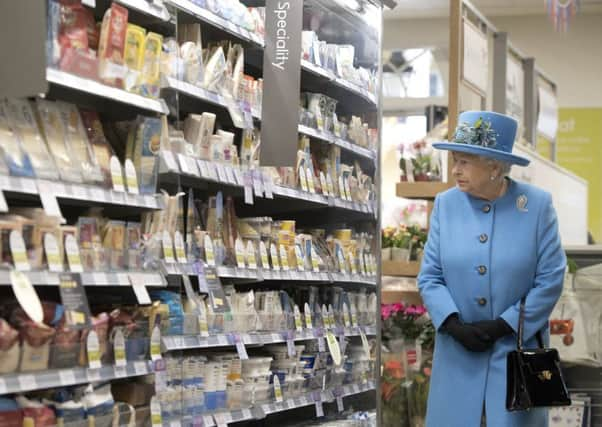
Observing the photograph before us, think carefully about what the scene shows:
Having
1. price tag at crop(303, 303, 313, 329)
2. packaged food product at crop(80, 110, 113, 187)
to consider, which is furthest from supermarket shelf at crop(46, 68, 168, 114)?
price tag at crop(303, 303, 313, 329)

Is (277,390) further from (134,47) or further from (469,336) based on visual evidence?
(134,47)

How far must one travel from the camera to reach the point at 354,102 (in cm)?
528

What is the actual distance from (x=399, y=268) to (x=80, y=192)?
3.78 metres

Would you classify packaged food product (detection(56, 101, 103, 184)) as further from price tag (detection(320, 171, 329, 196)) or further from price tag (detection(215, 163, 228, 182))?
price tag (detection(320, 171, 329, 196))

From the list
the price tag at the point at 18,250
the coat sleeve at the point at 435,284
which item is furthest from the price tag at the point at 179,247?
the coat sleeve at the point at 435,284

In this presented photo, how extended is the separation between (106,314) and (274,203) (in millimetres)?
1700

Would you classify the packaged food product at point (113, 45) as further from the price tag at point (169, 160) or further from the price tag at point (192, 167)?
the price tag at point (192, 167)

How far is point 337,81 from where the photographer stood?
495 centimetres

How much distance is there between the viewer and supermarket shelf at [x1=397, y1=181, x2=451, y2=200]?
21.4 feet

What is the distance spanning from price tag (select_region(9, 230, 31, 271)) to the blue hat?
6.89 feet

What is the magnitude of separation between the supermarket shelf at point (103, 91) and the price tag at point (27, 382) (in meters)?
0.86

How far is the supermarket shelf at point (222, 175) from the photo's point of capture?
3.57 metres

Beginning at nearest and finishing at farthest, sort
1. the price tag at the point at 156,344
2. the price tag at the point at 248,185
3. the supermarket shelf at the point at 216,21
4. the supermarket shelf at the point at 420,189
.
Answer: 1. the price tag at the point at 156,344
2. the supermarket shelf at the point at 216,21
3. the price tag at the point at 248,185
4. the supermarket shelf at the point at 420,189

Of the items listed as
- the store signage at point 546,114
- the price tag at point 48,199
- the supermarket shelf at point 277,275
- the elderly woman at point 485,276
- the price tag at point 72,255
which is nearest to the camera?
the price tag at point 48,199
